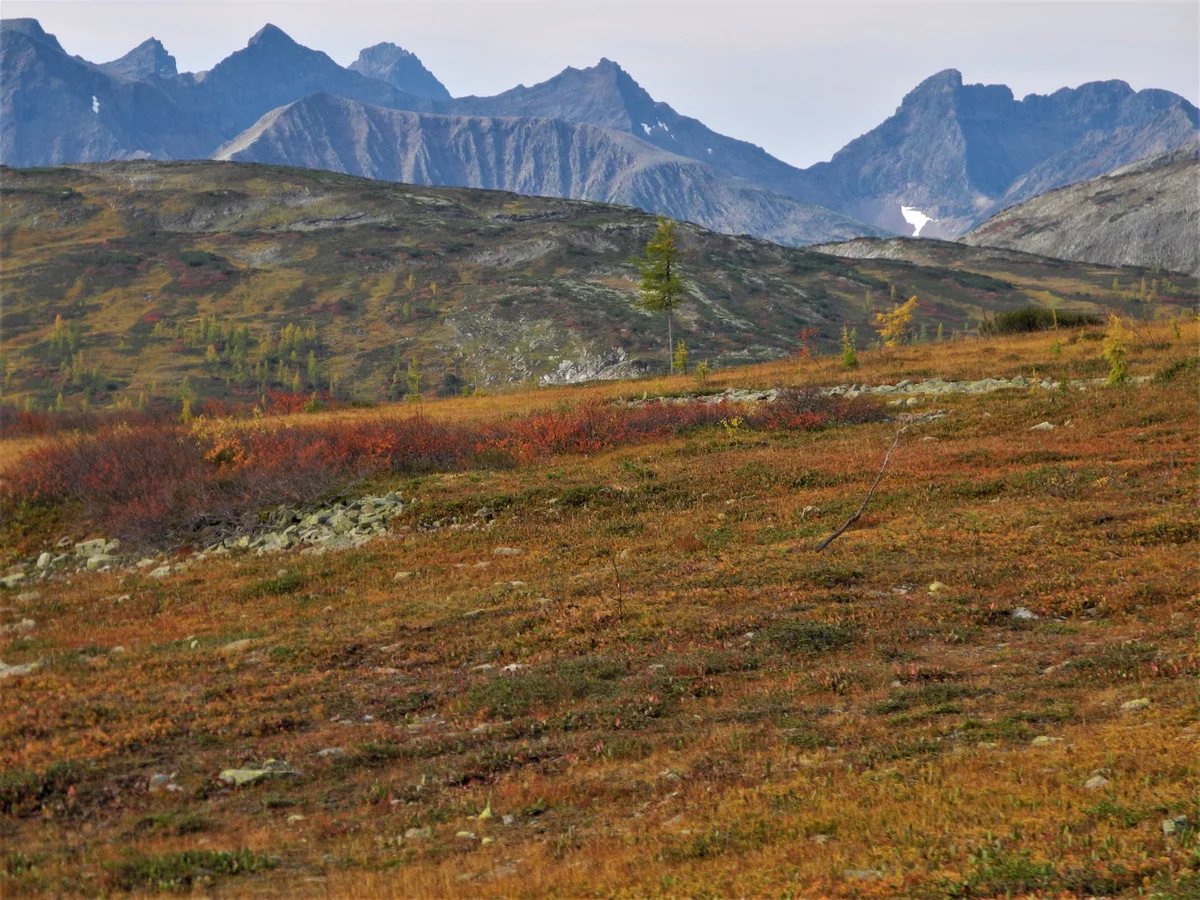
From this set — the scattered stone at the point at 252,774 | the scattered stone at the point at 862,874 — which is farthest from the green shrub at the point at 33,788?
the scattered stone at the point at 862,874

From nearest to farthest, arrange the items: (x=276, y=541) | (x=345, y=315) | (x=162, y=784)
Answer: (x=162, y=784) < (x=276, y=541) < (x=345, y=315)

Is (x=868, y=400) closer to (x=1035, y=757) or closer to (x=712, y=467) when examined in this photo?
(x=712, y=467)

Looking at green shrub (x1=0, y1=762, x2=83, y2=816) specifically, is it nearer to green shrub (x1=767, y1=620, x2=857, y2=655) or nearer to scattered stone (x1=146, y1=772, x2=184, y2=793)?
scattered stone (x1=146, y1=772, x2=184, y2=793)

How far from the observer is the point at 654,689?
42.0 feet

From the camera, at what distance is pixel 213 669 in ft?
49.4

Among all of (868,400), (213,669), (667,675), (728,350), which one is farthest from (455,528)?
(728,350)

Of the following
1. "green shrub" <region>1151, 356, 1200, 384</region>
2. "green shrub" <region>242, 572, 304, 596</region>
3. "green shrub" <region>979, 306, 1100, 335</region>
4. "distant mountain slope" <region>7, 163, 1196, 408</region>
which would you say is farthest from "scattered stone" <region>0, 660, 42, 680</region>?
"distant mountain slope" <region>7, 163, 1196, 408</region>

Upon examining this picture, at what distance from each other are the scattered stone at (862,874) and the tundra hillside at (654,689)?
0.08 ft

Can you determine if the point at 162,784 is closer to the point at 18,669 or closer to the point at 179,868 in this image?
the point at 179,868

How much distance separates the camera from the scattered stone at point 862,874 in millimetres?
7020

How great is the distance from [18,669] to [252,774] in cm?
764

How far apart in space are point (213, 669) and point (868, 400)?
28800mm

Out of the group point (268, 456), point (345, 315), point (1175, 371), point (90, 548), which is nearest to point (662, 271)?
point (1175, 371)

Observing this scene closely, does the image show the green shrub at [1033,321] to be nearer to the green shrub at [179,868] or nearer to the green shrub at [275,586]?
the green shrub at [275,586]
